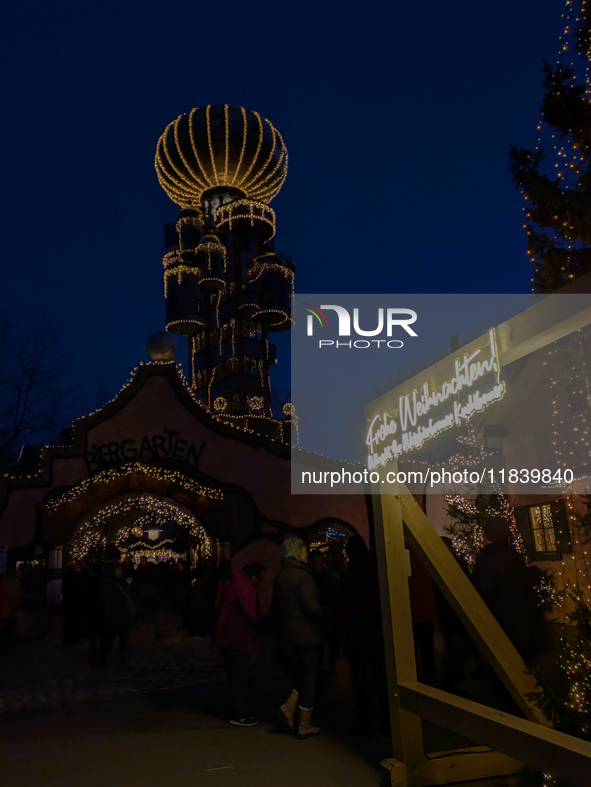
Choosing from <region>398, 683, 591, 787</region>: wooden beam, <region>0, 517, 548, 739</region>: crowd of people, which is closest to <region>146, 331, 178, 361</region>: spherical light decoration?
<region>0, 517, 548, 739</region>: crowd of people

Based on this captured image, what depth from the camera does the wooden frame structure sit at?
13.0 feet

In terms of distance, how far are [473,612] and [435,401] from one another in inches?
68.7

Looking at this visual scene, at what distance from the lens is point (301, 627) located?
605 cm

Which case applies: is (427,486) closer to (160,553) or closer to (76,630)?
(76,630)

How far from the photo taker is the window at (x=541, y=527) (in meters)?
10.2

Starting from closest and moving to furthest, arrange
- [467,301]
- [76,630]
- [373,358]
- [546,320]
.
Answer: [546,320]
[76,630]
[467,301]
[373,358]

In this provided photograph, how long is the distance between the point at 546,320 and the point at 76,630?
1213cm

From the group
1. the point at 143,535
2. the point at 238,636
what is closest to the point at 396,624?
the point at 238,636

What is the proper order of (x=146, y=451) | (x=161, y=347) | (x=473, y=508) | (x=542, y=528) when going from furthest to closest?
(x=161, y=347), (x=146, y=451), (x=473, y=508), (x=542, y=528)

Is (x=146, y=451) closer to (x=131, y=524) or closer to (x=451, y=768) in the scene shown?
(x=451, y=768)

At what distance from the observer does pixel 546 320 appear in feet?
12.8

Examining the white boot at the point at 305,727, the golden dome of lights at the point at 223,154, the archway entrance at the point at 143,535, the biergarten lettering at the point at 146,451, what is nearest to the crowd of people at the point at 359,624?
the white boot at the point at 305,727

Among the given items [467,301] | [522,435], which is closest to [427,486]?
[522,435]

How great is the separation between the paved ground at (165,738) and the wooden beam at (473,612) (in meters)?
0.88
